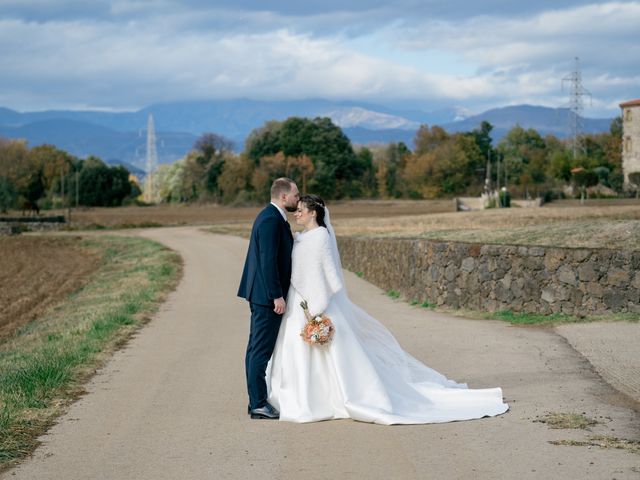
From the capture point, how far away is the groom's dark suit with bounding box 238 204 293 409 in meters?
9.16

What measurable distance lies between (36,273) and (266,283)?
30996 millimetres

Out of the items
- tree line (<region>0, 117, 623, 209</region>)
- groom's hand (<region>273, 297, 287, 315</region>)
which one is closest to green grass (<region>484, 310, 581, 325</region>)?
groom's hand (<region>273, 297, 287, 315</region>)

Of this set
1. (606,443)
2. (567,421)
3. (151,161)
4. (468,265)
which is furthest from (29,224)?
(151,161)

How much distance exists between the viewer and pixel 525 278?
16.9 m

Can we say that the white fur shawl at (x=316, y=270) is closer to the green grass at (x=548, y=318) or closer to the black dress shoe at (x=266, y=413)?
the black dress shoe at (x=266, y=413)

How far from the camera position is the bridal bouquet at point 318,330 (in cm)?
905

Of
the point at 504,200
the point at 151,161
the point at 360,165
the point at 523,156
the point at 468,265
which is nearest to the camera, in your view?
the point at 468,265

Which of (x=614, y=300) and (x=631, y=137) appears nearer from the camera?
(x=614, y=300)

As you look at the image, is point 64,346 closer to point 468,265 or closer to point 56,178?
point 468,265

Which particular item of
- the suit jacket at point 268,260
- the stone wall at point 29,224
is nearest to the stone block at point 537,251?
the suit jacket at point 268,260

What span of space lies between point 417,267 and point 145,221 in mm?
65411

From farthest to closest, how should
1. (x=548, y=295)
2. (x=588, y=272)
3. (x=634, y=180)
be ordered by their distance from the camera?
(x=634, y=180)
(x=548, y=295)
(x=588, y=272)

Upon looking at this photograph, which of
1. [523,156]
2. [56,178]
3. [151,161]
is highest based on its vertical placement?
[151,161]

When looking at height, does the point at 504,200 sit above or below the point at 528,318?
above
